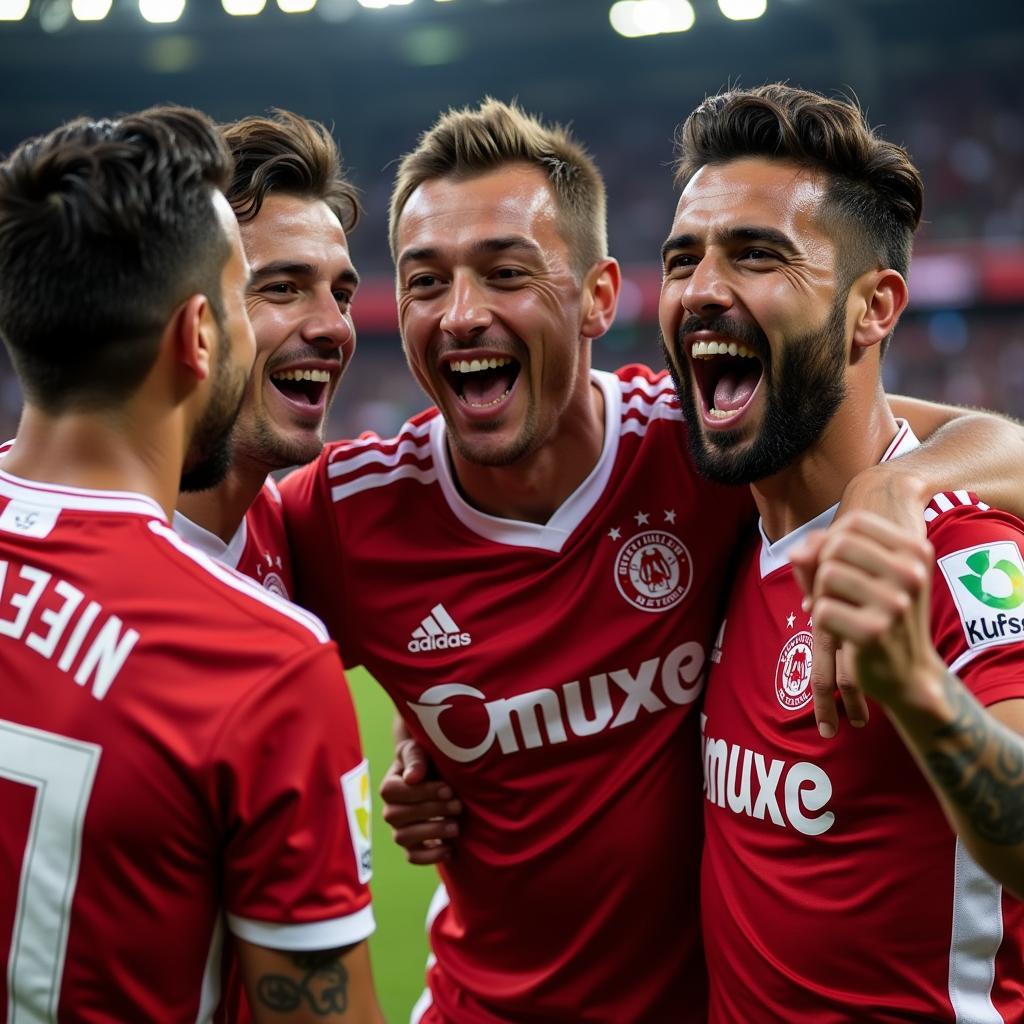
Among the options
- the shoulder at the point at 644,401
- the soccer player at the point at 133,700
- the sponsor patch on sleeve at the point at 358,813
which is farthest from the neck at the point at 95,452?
the shoulder at the point at 644,401

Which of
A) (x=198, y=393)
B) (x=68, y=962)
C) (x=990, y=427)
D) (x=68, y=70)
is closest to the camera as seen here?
(x=68, y=962)

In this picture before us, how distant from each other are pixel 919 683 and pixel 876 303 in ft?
4.29

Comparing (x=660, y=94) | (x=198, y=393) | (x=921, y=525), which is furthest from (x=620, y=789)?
(x=660, y=94)

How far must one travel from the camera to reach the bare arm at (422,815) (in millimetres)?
2961

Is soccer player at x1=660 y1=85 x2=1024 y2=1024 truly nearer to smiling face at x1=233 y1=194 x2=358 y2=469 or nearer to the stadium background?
smiling face at x1=233 y1=194 x2=358 y2=469

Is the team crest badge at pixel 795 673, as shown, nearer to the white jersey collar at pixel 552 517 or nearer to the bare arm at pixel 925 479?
the bare arm at pixel 925 479

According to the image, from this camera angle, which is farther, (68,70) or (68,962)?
(68,70)

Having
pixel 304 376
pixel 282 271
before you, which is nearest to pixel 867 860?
pixel 304 376

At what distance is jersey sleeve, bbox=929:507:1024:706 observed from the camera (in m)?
2.02

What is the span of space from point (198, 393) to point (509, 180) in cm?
148

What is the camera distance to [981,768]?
69.2 inches

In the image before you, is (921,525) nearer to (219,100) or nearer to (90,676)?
(90,676)

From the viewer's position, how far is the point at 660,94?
2492cm

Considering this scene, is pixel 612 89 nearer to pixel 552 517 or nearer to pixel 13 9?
pixel 13 9
